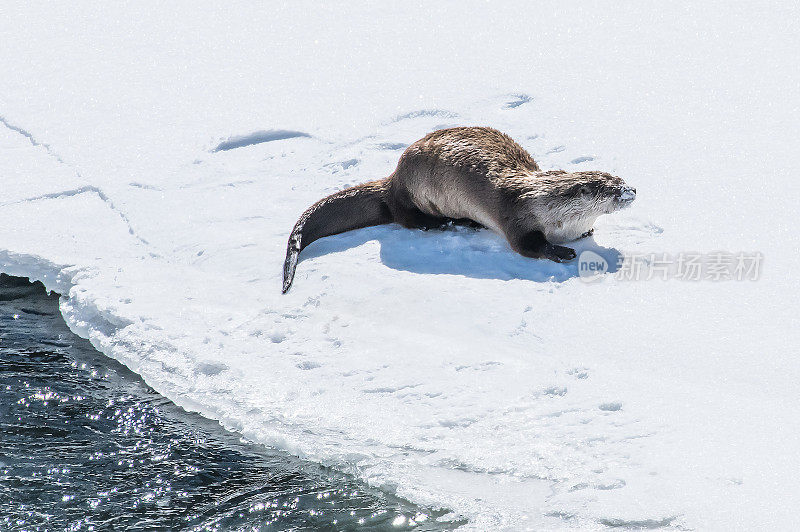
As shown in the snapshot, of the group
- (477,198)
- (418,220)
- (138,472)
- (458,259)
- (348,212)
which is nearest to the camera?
(138,472)

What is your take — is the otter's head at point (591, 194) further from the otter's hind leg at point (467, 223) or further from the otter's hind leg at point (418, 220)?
the otter's hind leg at point (418, 220)

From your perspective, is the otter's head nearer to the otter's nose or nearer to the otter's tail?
the otter's nose

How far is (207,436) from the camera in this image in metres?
3.71

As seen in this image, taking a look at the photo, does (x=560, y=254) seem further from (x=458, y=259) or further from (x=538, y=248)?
(x=458, y=259)

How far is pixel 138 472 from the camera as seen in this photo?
3420 millimetres

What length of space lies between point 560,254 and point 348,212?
140 cm

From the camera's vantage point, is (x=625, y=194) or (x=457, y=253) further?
(x=457, y=253)

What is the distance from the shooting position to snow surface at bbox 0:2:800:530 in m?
3.20

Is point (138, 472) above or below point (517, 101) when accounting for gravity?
below

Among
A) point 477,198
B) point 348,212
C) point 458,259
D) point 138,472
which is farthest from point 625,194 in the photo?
point 138,472

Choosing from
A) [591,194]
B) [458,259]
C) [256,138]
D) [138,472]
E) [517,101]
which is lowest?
[138,472]

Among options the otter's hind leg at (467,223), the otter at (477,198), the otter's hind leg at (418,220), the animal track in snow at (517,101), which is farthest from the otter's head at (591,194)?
the animal track in snow at (517,101)

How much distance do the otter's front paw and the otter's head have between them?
0.19 metres

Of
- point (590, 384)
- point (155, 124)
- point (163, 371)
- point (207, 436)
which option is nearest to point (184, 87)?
point (155, 124)
